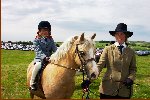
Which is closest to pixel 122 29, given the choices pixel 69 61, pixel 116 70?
pixel 116 70

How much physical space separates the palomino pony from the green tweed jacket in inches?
12.9

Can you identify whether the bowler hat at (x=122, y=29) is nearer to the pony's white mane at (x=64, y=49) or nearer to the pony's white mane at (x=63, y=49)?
the pony's white mane at (x=64, y=49)

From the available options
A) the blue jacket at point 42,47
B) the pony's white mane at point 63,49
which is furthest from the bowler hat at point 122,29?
the blue jacket at point 42,47

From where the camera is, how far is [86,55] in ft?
25.6

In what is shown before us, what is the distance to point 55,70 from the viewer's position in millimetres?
8523

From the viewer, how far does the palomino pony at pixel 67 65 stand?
7.86m

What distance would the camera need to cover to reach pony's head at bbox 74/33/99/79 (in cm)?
763

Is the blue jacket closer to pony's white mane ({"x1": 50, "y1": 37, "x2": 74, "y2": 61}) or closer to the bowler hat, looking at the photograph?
pony's white mane ({"x1": 50, "y1": 37, "x2": 74, "y2": 61})

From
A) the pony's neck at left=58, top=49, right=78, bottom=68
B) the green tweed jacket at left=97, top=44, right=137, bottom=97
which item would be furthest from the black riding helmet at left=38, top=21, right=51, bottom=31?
the green tweed jacket at left=97, top=44, right=137, bottom=97

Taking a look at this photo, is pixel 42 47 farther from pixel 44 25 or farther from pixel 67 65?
pixel 67 65

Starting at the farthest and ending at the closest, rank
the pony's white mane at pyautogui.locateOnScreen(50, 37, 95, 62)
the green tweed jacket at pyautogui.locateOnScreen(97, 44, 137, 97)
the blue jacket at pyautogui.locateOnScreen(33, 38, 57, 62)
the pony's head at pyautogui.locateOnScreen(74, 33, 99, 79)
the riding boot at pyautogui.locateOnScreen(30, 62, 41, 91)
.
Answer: the blue jacket at pyautogui.locateOnScreen(33, 38, 57, 62), the riding boot at pyautogui.locateOnScreen(30, 62, 41, 91), the pony's white mane at pyautogui.locateOnScreen(50, 37, 95, 62), the green tweed jacket at pyautogui.locateOnScreen(97, 44, 137, 97), the pony's head at pyautogui.locateOnScreen(74, 33, 99, 79)

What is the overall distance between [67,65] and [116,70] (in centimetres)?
116

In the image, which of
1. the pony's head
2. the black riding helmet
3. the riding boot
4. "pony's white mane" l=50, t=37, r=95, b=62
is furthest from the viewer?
the black riding helmet

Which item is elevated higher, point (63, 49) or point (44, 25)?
point (44, 25)
